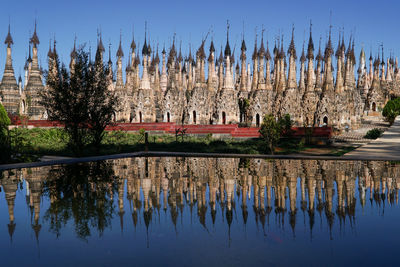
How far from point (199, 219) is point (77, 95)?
44.1 ft

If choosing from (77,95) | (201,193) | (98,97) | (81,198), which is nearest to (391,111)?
(98,97)

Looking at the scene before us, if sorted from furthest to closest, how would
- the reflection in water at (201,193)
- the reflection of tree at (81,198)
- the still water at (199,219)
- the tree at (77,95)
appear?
the tree at (77,95) < the reflection in water at (201,193) < the reflection of tree at (81,198) < the still water at (199,219)

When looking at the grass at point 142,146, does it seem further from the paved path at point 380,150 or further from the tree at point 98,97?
the tree at point 98,97

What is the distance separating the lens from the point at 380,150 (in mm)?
24375

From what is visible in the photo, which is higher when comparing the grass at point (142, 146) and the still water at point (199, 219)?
the grass at point (142, 146)

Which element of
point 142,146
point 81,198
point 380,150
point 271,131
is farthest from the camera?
point 142,146

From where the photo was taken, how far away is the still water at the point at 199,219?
21.0 feet

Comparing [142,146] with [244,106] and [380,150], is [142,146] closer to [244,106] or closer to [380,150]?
[380,150]

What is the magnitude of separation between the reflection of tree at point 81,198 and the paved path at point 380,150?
13848 mm

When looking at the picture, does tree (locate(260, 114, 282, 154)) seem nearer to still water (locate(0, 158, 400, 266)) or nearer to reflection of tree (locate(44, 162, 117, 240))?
still water (locate(0, 158, 400, 266))

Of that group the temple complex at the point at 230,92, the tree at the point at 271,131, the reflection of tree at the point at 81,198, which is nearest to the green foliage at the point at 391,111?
the temple complex at the point at 230,92

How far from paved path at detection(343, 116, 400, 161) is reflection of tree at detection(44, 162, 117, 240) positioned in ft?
45.4

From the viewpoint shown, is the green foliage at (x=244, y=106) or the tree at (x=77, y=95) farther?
the green foliage at (x=244, y=106)

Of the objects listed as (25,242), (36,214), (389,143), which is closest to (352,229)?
(25,242)
